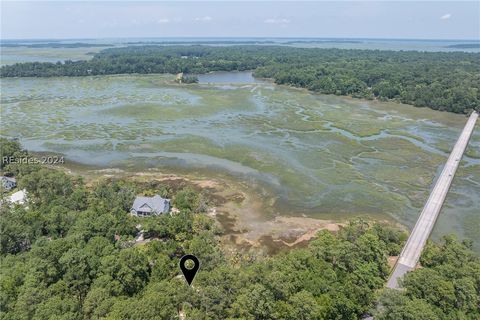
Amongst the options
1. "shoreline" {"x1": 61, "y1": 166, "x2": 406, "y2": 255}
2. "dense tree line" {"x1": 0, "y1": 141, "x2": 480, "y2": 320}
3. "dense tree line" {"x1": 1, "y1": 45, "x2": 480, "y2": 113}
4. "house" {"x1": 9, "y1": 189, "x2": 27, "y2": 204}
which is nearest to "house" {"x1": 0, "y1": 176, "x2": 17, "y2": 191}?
"house" {"x1": 9, "y1": 189, "x2": 27, "y2": 204}

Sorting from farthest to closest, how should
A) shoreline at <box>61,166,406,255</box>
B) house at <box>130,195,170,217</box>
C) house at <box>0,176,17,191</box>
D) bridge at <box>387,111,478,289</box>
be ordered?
house at <box>0,176,17,191</box>, house at <box>130,195,170,217</box>, shoreline at <box>61,166,406,255</box>, bridge at <box>387,111,478,289</box>

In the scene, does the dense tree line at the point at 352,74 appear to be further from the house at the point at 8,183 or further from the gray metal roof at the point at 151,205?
the house at the point at 8,183

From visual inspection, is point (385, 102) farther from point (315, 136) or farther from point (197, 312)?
point (197, 312)

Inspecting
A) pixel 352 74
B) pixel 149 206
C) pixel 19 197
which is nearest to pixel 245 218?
pixel 149 206

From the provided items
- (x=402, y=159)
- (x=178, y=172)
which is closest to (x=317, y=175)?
(x=402, y=159)

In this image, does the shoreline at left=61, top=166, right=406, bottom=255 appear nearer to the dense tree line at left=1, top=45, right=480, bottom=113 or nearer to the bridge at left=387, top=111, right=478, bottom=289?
the bridge at left=387, top=111, right=478, bottom=289

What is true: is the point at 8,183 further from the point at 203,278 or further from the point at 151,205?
the point at 203,278

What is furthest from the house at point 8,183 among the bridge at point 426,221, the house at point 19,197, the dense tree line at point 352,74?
the dense tree line at point 352,74
